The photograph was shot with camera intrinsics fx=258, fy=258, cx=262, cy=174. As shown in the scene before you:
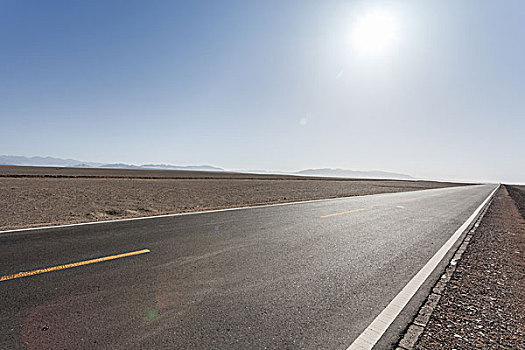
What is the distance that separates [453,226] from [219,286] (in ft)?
28.7

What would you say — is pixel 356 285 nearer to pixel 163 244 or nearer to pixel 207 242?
pixel 207 242

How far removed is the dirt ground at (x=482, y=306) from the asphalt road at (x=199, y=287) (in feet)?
1.42

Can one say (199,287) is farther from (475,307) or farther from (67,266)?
(475,307)

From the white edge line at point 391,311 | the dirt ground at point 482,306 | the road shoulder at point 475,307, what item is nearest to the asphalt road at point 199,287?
the white edge line at point 391,311

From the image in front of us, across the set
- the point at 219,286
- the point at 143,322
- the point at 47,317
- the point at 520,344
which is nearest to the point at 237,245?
the point at 219,286

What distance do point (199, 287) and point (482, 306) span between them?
3719mm

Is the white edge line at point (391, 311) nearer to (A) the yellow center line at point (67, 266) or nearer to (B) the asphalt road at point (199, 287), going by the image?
(B) the asphalt road at point (199, 287)

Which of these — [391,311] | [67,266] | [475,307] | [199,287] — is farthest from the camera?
[67,266]

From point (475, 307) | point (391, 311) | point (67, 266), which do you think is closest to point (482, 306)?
point (475, 307)

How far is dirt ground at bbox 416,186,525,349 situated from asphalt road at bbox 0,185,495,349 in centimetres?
43

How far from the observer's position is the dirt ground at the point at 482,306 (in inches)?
103

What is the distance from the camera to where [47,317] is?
2686mm

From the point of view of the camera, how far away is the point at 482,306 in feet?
11.0

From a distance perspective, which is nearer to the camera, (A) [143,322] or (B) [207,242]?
(A) [143,322]
